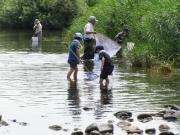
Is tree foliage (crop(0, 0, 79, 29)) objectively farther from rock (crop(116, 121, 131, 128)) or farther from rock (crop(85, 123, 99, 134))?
rock (crop(85, 123, 99, 134))

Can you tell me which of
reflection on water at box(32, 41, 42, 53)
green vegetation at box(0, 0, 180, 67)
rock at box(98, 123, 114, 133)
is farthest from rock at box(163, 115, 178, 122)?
reflection on water at box(32, 41, 42, 53)

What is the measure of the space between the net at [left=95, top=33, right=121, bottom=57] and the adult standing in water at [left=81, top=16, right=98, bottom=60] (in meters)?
0.32

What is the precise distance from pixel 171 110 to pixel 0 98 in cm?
436

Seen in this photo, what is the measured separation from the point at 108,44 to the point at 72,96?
780 centimetres

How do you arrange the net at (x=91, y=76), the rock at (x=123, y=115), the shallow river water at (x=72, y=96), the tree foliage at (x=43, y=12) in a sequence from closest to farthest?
the shallow river water at (x=72, y=96), the rock at (x=123, y=115), the net at (x=91, y=76), the tree foliage at (x=43, y=12)

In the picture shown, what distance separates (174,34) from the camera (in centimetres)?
1984

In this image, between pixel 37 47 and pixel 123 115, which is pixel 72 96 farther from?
pixel 37 47

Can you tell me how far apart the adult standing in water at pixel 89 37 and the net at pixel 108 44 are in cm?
32

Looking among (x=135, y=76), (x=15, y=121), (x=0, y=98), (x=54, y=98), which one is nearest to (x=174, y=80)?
(x=135, y=76)

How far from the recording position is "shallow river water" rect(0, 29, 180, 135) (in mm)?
11078

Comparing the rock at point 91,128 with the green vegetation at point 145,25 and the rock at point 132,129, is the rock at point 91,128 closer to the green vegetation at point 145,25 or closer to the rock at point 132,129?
the rock at point 132,129

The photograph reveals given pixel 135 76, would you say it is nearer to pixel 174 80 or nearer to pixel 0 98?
pixel 174 80

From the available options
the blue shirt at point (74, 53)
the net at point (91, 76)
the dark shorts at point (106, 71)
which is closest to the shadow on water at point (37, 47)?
the net at point (91, 76)

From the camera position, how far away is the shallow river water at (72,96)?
11078 millimetres
